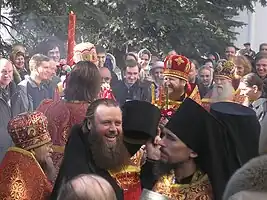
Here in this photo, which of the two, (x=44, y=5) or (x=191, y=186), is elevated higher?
(x=44, y=5)

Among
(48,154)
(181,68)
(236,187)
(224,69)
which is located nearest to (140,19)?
(224,69)

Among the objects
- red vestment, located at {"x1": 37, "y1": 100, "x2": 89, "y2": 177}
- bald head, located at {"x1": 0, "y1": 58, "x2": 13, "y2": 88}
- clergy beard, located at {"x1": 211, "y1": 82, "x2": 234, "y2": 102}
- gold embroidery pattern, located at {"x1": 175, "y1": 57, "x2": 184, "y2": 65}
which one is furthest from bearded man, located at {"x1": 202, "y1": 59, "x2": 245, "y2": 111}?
bald head, located at {"x1": 0, "y1": 58, "x2": 13, "y2": 88}

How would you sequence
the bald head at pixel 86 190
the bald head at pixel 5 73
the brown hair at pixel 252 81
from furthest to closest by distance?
the brown hair at pixel 252 81
the bald head at pixel 5 73
the bald head at pixel 86 190

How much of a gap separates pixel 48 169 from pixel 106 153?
1.45 feet

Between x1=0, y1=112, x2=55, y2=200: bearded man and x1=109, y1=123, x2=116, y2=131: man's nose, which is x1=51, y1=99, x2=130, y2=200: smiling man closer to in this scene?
x1=109, y1=123, x2=116, y2=131: man's nose

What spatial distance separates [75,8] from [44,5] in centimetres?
100

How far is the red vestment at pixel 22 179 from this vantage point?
4.39m

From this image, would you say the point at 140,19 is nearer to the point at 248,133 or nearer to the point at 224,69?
the point at 224,69

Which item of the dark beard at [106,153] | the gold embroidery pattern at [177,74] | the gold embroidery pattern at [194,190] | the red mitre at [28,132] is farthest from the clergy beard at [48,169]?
the gold embroidery pattern at [177,74]

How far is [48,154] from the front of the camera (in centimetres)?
482

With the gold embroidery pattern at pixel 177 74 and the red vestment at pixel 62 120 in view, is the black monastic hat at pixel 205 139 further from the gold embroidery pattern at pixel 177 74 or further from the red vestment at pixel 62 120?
the gold embroidery pattern at pixel 177 74

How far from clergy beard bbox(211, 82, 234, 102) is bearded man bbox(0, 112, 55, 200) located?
3.03 metres

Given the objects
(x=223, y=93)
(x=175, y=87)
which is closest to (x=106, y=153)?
(x=175, y=87)

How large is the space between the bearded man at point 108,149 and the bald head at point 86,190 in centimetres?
126
